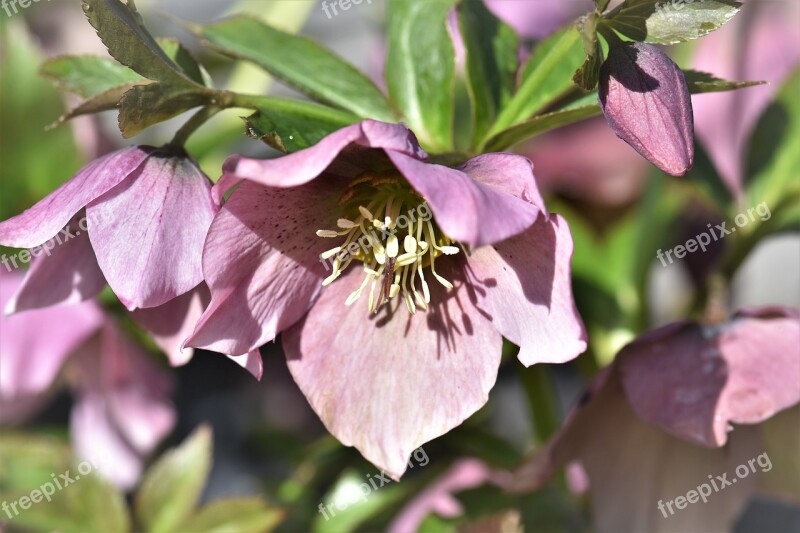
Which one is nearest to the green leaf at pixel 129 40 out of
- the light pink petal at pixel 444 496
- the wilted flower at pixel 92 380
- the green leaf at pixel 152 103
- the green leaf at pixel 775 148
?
the green leaf at pixel 152 103

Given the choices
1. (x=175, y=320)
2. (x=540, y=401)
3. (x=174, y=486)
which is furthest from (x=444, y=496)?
(x=175, y=320)

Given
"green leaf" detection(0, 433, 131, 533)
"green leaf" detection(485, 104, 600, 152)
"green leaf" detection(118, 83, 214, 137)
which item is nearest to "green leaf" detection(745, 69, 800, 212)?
"green leaf" detection(485, 104, 600, 152)

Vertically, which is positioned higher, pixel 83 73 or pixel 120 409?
pixel 83 73

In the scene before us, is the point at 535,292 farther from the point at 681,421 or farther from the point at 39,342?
the point at 39,342

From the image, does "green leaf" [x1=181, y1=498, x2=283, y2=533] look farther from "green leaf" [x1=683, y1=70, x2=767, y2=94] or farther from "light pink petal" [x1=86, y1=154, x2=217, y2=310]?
"green leaf" [x1=683, y1=70, x2=767, y2=94]

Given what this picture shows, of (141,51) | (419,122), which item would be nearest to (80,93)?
(141,51)

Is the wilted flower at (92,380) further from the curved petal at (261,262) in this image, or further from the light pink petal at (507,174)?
the light pink petal at (507,174)

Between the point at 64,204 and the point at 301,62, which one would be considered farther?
the point at 301,62

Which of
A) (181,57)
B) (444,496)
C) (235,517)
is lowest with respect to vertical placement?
(444,496)
